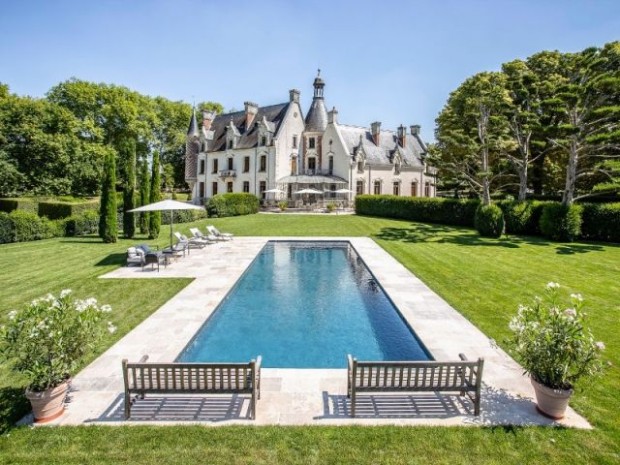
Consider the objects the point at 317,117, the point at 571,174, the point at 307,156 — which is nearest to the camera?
the point at 571,174

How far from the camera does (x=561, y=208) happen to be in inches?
792

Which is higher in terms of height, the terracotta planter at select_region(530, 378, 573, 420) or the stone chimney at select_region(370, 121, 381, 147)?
the stone chimney at select_region(370, 121, 381, 147)

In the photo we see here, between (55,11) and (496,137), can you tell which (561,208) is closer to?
(496,137)

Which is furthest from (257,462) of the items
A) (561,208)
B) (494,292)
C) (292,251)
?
(561,208)

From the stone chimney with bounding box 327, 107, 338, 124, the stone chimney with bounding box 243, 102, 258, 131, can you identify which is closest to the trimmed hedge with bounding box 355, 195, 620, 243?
the stone chimney with bounding box 327, 107, 338, 124

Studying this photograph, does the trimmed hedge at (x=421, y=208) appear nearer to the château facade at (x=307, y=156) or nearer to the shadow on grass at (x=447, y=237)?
the shadow on grass at (x=447, y=237)

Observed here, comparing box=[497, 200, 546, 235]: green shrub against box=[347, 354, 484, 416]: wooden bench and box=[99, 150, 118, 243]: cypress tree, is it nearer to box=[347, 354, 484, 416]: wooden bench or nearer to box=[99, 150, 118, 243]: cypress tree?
box=[347, 354, 484, 416]: wooden bench

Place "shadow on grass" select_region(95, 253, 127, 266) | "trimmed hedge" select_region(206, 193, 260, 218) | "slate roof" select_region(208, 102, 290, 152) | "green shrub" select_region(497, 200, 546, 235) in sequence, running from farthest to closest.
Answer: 1. "slate roof" select_region(208, 102, 290, 152)
2. "trimmed hedge" select_region(206, 193, 260, 218)
3. "green shrub" select_region(497, 200, 546, 235)
4. "shadow on grass" select_region(95, 253, 127, 266)

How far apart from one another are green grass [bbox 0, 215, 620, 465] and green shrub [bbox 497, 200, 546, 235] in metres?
1.69

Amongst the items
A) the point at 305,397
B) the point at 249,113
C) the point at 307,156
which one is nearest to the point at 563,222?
the point at 305,397

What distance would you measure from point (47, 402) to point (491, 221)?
23.0 metres

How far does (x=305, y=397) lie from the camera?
209 inches

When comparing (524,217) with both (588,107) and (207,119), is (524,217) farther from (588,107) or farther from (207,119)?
(207,119)

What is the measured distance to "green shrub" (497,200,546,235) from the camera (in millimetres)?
22234
